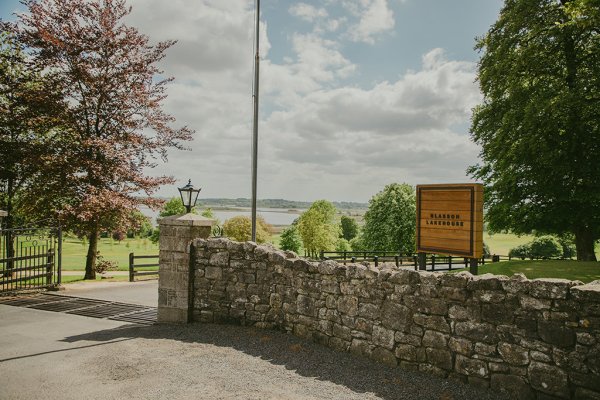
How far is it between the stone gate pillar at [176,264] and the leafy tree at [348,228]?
65605 millimetres

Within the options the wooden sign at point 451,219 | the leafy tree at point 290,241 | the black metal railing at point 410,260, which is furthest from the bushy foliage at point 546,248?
the wooden sign at point 451,219

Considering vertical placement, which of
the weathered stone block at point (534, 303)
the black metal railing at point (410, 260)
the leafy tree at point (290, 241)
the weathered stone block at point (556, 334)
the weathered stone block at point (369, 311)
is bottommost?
the leafy tree at point (290, 241)

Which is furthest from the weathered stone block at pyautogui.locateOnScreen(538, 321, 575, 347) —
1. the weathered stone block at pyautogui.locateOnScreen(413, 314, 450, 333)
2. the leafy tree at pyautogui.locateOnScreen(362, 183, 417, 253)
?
the leafy tree at pyautogui.locateOnScreen(362, 183, 417, 253)

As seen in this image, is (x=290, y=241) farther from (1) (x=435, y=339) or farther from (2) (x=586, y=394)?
(2) (x=586, y=394)

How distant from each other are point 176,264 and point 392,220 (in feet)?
99.4

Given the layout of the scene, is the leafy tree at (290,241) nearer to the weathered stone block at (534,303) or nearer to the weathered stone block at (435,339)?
the weathered stone block at (435,339)

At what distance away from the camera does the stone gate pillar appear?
7988mm

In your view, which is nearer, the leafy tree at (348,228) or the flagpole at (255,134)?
the flagpole at (255,134)

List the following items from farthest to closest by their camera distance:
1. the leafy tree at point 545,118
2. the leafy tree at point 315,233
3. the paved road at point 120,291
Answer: the leafy tree at point 315,233 < the leafy tree at point 545,118 < the paved road at point 120,291

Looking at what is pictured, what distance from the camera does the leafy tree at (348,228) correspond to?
7278cm

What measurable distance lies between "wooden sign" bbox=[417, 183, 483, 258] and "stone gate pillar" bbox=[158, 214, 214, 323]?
15.6ft

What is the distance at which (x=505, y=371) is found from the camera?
474 centimetres

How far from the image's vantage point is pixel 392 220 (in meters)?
35.8

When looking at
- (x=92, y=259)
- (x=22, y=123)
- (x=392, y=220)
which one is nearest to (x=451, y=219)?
(x=92, y=259)
